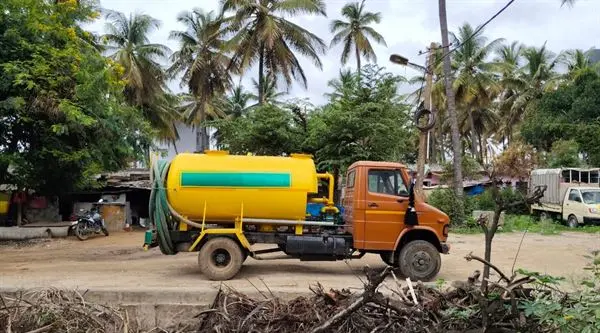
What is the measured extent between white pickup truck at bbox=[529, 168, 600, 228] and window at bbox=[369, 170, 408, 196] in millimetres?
15799

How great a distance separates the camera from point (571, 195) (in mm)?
23828

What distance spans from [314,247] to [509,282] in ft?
16.2

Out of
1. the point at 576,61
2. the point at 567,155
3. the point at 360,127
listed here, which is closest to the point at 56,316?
the point at 360,127

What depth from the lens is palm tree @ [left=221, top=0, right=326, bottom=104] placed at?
89.2 ft

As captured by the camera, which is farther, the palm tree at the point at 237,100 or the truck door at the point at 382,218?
the palm tree at the point at 237,100

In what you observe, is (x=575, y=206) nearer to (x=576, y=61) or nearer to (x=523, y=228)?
(x=523, y=228)

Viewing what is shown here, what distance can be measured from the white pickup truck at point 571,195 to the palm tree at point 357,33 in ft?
48.5

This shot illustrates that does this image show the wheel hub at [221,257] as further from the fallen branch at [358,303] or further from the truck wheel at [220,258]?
the fallen branch at [358,303]

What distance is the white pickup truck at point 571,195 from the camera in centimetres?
2291

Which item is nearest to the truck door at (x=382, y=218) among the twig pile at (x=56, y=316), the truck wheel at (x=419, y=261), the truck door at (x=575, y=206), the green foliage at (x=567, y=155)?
the truck wheel at (x=419, y=261)

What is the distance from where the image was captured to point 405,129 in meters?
21.6

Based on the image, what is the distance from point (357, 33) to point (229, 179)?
3066cm

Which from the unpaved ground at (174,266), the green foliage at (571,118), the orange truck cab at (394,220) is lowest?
the unpaved ground at (174,266)

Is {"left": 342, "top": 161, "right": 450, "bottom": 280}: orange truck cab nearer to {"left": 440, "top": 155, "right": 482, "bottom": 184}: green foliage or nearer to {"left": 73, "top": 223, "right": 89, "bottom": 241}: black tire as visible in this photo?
{"left": 73, "top": 223, "right": 89, "bottom": 241}: black tire
